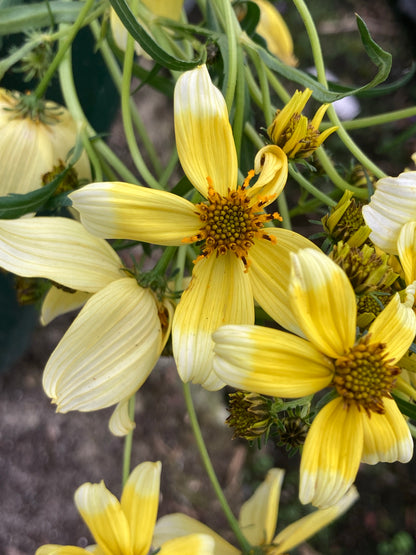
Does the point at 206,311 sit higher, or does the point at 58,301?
the point at 206,311

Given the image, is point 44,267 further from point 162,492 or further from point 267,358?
point 162,492

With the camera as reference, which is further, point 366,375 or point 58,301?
point 58,301

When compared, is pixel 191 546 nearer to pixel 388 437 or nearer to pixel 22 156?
pixel 388 437

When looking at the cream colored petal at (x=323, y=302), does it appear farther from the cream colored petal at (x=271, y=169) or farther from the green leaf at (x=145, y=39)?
the green leaf at (x=145, y=39)

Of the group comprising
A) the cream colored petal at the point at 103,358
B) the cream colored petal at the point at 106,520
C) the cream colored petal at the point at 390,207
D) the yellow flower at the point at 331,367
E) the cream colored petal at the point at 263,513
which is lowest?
the cream colored petal at the point at 263,513

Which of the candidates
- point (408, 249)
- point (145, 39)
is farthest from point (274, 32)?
point (408, 249)

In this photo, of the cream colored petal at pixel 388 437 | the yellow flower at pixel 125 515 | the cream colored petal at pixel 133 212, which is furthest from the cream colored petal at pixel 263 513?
the cream colored petal at pixel 133 212

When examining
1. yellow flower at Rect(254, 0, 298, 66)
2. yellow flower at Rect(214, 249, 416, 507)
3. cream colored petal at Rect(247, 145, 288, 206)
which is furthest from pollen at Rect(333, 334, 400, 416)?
yellow flower at Rect(254, 0, 298, 66)
